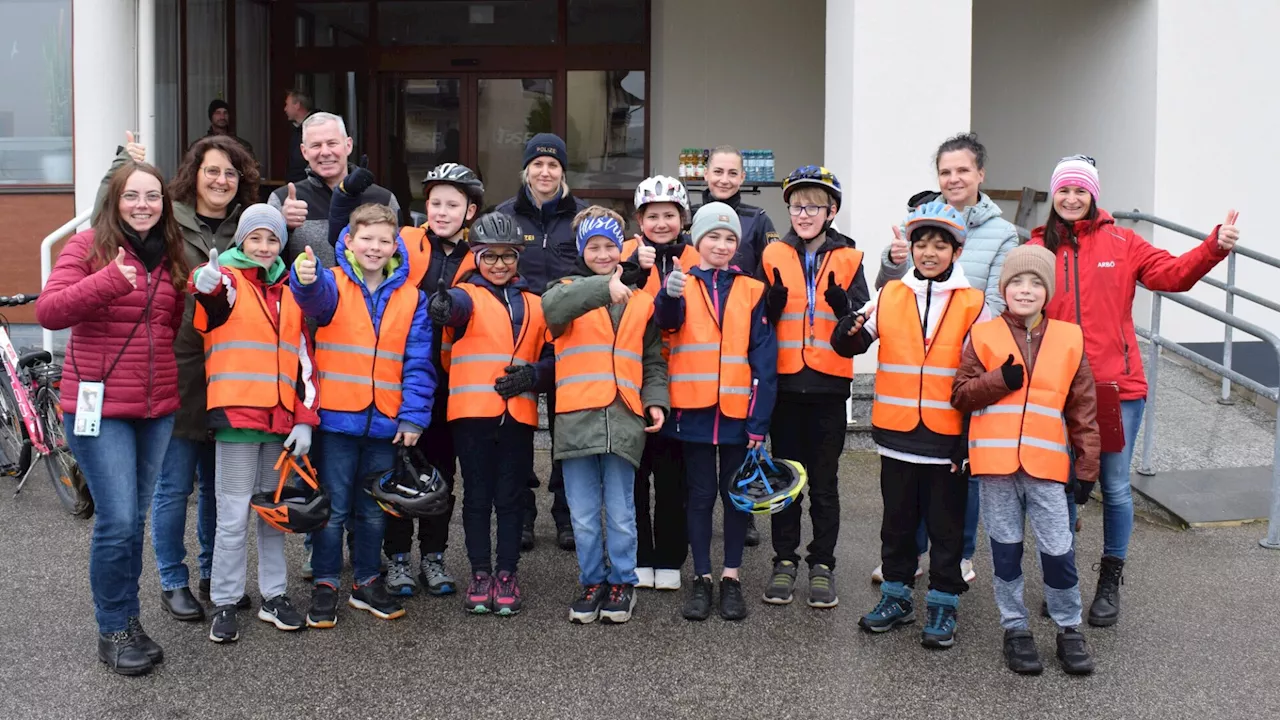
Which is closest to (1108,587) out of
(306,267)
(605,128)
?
(306,267)

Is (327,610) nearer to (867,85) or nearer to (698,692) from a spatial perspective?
(698,692)

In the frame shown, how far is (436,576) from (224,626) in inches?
39.3

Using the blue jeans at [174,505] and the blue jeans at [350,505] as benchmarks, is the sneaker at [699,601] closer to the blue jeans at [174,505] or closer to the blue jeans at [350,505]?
the blue jeans at [350,505]

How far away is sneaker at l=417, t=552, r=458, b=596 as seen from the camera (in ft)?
16.7

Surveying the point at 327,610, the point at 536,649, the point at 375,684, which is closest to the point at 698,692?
the point at 536,649

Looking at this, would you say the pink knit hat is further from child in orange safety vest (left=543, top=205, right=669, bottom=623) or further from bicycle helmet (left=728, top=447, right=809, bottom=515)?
child in orange safety vest (left=543, top=205, right=669, bottom=623)

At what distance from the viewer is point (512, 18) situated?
1200 centimetres

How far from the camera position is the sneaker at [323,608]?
4645mm

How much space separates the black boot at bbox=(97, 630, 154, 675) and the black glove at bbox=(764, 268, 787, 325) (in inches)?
114

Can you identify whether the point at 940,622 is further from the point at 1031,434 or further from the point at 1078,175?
the point at 1078,175

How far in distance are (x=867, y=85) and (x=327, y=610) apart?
5.28 metres

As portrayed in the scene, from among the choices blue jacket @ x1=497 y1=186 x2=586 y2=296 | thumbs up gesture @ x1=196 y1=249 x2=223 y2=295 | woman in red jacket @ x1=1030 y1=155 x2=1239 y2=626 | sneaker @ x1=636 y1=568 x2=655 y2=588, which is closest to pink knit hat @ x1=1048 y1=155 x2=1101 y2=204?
woman in red jacket @ x1=1030 y1=155 x2=1239 y2=626

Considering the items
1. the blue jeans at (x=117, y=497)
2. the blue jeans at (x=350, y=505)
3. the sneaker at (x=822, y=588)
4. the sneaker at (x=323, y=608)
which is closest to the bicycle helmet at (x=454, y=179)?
the blue jeans at (x=350, y=505)

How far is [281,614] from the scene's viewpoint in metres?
4.62
